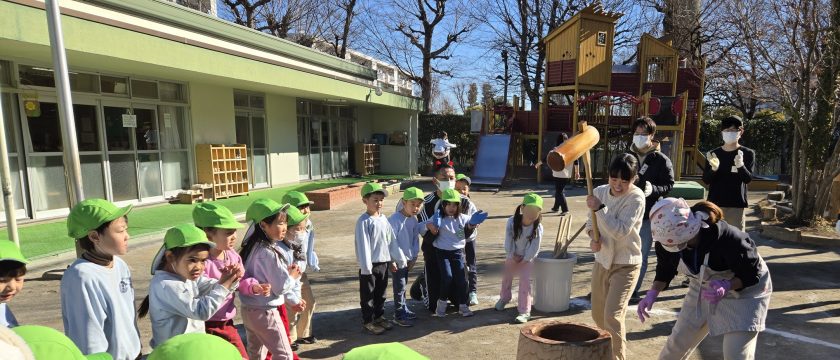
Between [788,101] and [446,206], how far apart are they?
715 centimetres

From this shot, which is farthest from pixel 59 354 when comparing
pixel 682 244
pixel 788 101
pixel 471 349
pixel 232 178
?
pixel 232 178

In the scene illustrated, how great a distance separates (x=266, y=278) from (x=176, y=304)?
84cm

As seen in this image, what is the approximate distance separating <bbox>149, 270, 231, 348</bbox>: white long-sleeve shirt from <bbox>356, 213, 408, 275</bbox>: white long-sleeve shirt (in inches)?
69.4

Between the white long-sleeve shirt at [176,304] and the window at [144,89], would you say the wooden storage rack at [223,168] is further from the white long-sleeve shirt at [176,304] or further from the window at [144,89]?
the white long-sleeve shirt at [176,304]

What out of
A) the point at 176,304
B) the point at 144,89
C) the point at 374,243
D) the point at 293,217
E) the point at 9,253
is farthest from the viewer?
the point at 144,89

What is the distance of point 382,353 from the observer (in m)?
1.07

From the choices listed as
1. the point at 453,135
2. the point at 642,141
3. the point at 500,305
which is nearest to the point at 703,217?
the point at 642,141

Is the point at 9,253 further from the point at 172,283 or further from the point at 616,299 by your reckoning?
the point at 616,299

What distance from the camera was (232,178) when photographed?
1241 centimetres

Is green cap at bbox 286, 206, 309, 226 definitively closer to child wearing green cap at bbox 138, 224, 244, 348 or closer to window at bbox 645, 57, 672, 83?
child wearing green cap at bbox 138, 224, 244, 348

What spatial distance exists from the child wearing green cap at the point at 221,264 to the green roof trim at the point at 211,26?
7117mm

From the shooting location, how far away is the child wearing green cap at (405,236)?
182 inches

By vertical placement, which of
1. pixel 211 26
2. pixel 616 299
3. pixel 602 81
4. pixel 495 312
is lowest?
pixel 495 312

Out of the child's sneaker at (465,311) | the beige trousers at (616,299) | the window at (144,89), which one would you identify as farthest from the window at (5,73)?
the beige trousers at (616,299)
